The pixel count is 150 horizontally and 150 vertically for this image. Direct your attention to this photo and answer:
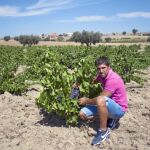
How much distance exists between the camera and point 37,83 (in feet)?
39.0

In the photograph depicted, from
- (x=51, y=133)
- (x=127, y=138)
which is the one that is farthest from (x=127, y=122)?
(x=51, y=133)

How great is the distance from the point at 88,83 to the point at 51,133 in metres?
1.27

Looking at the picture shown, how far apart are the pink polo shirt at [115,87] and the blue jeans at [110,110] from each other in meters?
0.13

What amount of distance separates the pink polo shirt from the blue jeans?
0.13m

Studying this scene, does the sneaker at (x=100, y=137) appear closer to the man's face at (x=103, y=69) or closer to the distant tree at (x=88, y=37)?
the man's face at (x=103, y=69)

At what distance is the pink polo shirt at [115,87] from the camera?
6.07 m

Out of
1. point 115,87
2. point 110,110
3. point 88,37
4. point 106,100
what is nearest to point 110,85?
point 115,87

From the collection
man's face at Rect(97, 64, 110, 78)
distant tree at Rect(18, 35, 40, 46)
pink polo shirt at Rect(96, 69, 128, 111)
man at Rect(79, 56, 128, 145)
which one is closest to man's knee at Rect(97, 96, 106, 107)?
man at Rect(79, 56, 128, 145)

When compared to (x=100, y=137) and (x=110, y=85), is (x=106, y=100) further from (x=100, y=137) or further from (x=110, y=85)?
(x=100, y=137)

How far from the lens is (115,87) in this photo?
613 cm

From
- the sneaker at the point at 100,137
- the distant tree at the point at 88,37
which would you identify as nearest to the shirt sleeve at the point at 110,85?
the sneaker at the point at 100,137

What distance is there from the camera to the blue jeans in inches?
242

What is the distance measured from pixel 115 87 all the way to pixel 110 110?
457 millimetres

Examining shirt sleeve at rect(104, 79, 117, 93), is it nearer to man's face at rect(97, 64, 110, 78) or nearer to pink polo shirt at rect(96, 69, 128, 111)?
pink polo shirt at rect(96, 69, 128, 111)
